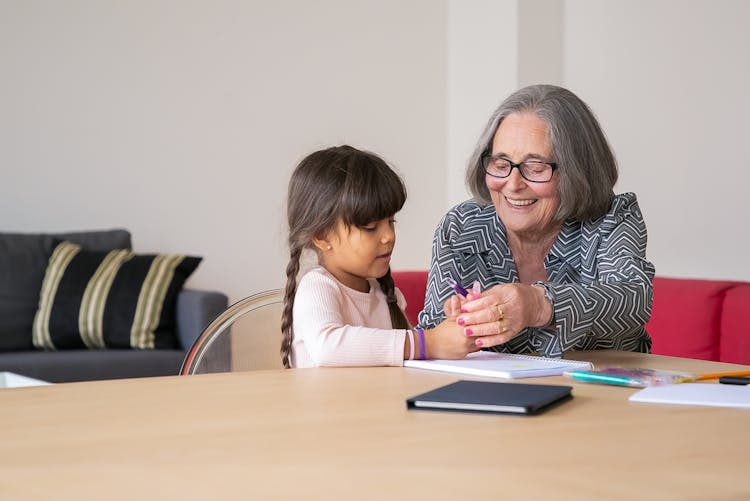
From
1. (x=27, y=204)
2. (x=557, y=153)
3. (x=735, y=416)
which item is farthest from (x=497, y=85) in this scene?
(x=735, y=416)

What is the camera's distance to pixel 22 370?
3.46 m

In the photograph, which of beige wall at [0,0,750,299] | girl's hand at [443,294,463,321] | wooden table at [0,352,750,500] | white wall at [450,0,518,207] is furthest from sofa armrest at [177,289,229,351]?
wooden table at [0,352,750,500]

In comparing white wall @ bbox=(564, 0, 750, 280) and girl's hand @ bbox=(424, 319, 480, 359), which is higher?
white wall @ bbox=(564, 0, 750, 280)

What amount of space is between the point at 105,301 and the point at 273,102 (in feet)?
4.54

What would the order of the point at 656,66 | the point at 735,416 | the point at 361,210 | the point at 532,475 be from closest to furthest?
the point at 532,475 < the point at 735,416 < the point at 361,210 < the point at 656,66

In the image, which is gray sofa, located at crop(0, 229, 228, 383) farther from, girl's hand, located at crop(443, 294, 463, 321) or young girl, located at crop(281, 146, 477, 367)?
girl's hand, located at crop(443, 294, 463, 321)

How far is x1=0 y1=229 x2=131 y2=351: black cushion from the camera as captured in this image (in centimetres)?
377

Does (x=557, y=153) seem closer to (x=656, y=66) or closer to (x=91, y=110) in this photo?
(x=656, y=66)

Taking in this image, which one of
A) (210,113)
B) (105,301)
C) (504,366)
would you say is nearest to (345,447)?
(504,366)

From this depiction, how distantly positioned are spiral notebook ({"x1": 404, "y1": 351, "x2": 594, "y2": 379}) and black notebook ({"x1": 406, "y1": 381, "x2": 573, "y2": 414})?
0.18 meters

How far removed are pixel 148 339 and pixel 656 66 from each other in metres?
2.24

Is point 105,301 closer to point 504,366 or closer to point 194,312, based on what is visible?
point 194,312

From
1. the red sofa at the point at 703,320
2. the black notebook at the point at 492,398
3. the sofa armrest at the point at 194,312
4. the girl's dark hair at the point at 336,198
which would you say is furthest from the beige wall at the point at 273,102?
the black notebook at the point at 492,398

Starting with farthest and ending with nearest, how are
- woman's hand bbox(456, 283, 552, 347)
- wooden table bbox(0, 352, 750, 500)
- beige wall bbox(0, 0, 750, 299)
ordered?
1. beige wall bbox(0, 0, 750, 299)
2. woman's hand bbox(456, 283, 552, 347)
3. wooden table bbox(0, 352, 750, 500)
